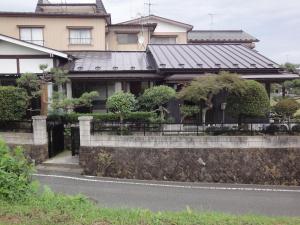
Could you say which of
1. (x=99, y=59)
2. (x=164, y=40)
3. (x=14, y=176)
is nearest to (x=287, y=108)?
(x=99, y=59)

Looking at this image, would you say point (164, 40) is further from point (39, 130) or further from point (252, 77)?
point (39, 130)

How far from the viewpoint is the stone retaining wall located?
40.6ft

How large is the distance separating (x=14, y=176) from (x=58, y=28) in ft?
69.2

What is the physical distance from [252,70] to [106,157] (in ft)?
32.8

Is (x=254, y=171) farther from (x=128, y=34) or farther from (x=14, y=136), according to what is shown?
(x=128, y=34)

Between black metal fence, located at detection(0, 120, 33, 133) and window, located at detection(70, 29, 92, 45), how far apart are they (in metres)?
12.1

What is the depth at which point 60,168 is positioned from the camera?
43.8 ft

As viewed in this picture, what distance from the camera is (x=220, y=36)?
38.2m

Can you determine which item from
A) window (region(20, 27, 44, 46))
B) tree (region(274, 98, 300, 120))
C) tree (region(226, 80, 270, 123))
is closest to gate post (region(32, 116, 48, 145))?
tree (region(226, 80, 270, 123))

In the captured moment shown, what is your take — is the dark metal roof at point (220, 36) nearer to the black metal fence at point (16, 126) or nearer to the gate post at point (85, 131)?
the black metal fence at point (16, 126)

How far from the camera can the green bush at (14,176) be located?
6.30m

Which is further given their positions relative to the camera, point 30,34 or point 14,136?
point 30,34

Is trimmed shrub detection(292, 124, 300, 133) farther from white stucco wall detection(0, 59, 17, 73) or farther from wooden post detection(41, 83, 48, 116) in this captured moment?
white stucco wall detection(0, 59, 17, 73)

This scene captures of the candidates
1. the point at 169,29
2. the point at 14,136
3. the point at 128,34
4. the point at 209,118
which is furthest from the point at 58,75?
the point at 169,29
